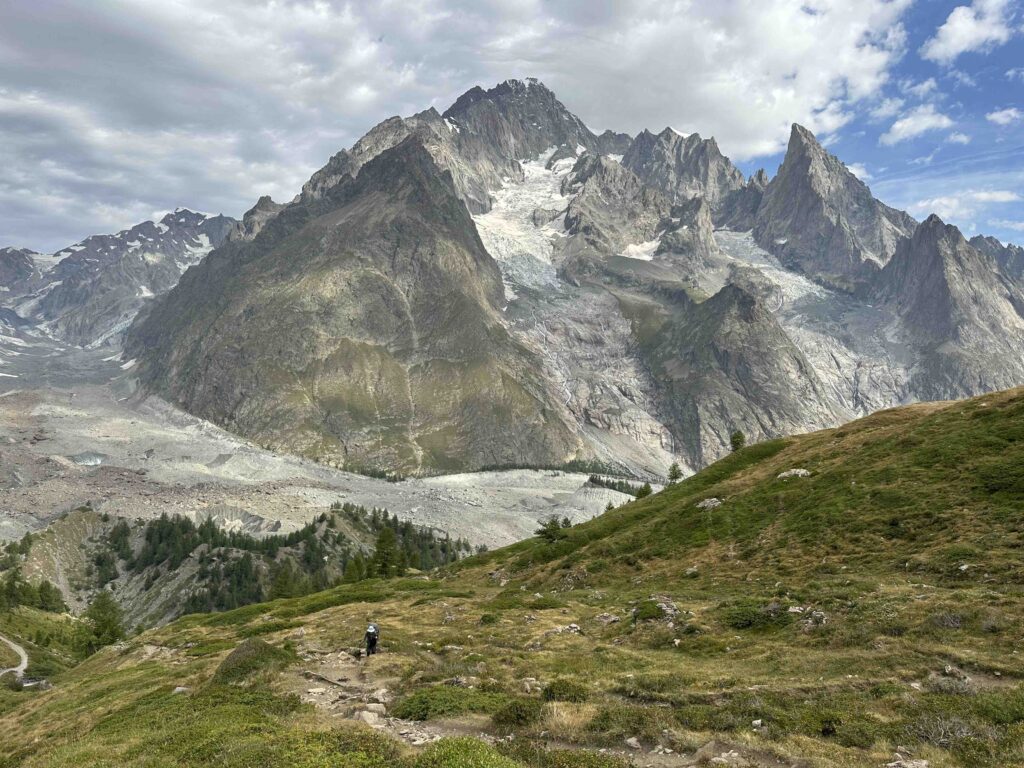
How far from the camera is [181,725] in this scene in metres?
23.7

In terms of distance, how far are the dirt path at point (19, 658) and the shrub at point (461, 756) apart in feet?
343

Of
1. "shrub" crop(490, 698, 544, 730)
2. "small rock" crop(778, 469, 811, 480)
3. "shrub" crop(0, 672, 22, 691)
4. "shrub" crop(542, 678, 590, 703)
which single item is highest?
"small rock" crop(778, 469, 811, 480)

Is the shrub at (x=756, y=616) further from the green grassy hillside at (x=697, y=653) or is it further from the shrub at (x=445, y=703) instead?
the shrub at (x=445, y=703)

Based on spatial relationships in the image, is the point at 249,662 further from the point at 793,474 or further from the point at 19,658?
the point at 19,658

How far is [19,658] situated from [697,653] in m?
124

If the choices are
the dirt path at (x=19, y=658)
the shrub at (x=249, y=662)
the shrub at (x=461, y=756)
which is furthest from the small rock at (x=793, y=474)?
the dirt path at (x=19, y=658)

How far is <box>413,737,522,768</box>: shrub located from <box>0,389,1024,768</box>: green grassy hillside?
0.34ft

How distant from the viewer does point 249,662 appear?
31031mm

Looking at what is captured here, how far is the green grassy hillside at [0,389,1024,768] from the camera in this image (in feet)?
58.2

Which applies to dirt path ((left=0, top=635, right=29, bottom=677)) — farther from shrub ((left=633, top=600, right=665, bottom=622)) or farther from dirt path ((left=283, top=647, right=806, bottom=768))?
shrub ((left=633, top=600, right=665, bottom=622))

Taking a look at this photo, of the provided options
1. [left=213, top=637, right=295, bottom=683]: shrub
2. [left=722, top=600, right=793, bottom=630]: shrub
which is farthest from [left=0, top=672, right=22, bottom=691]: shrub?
[left=722, top=600, right=793, bottom=630]: shrub

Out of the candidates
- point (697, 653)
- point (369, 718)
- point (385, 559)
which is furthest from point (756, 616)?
point (385, 559)

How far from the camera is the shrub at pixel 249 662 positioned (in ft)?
99.6

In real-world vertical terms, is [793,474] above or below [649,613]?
above
